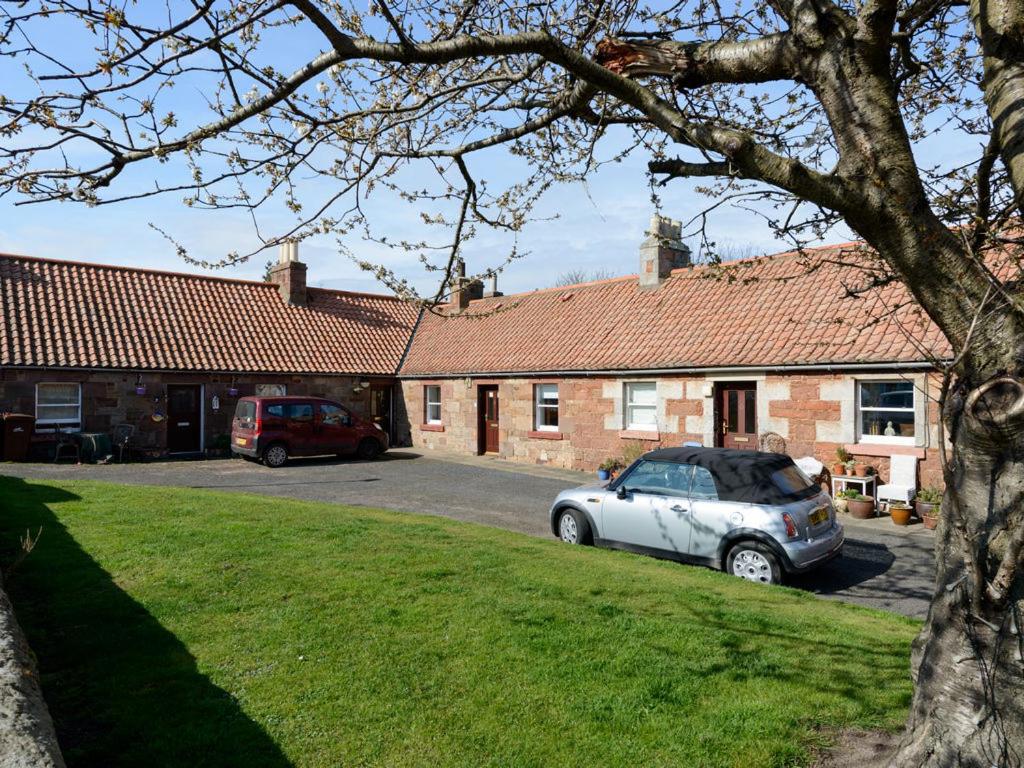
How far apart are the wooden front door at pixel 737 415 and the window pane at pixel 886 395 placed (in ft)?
7.47

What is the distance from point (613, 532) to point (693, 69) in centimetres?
674

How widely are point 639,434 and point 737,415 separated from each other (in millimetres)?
2595

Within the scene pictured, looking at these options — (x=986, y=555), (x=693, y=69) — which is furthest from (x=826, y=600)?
(x=693, y=69)

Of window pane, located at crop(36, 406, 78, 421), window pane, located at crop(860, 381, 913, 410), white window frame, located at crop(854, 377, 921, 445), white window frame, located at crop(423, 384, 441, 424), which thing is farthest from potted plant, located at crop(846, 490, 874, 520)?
window pane, located at crop(36, 406, 78, 421)

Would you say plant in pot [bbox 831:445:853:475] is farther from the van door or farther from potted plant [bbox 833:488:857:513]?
the van door

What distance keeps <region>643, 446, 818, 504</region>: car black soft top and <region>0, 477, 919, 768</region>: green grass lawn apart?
1061 millimetres

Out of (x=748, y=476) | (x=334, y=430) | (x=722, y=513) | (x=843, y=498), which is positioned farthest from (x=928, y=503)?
(x=334, y=430)

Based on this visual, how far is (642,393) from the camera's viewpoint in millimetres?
17672

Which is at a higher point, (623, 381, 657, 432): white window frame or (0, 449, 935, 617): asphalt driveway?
(623, 381, 657, 432): white window frame

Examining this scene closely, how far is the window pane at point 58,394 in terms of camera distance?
18.9m

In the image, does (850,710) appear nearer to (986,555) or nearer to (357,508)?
(986,555)

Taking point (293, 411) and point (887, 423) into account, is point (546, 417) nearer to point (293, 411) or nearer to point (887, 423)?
point (293, 411)

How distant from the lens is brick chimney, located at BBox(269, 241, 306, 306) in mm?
25336

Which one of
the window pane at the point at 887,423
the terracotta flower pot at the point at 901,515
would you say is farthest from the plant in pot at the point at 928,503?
the window pane at the point at 887,423
